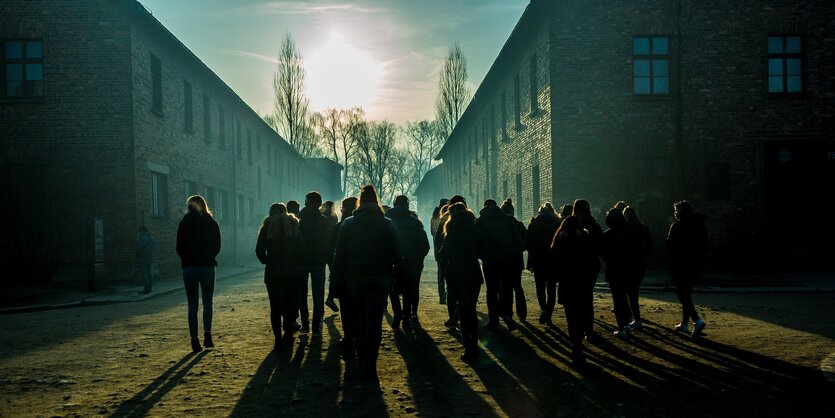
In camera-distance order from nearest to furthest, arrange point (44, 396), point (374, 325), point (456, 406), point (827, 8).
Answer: point (456, 406)
point (44, 396)
point (374, 325)
point (827, 8)

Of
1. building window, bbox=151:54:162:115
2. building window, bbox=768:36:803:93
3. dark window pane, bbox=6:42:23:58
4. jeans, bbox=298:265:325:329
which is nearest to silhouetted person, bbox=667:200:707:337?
jeans, bbox=298:265:325:329

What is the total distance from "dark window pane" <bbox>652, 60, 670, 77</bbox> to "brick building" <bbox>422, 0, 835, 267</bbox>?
0.04m

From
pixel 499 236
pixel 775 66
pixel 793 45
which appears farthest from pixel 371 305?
pixel 793 45

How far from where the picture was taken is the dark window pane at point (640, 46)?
1906cm

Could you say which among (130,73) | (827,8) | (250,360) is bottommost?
(250,360)

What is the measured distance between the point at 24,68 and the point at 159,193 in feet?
16.5

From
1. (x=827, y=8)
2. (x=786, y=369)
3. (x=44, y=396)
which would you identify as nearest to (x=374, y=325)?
(x=44, y=396)

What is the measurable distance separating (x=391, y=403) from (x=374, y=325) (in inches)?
39.2

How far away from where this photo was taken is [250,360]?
24.3 ft

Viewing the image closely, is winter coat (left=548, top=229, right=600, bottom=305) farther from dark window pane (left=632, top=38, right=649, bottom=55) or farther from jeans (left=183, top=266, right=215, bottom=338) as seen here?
dark window pane (left=632, top=38, right=649, bottom=55)

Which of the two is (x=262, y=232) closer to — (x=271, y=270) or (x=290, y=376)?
(x=271, y=270)

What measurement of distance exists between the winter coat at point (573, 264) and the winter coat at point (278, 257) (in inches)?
128

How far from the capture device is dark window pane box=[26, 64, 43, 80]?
727 inches

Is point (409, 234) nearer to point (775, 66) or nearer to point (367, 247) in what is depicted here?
point (367, 247)
